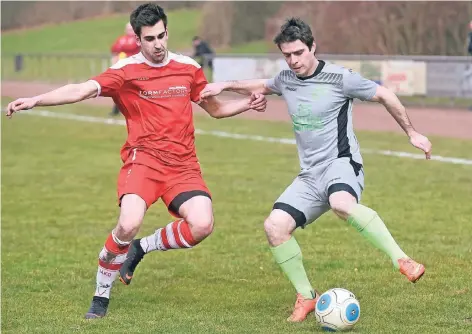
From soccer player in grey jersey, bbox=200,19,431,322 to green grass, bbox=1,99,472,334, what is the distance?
0.54 metres

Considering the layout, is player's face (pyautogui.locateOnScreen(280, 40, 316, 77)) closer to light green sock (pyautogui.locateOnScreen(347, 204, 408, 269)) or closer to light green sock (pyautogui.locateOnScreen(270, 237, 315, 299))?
light green sock (pyautogui.locateOnScreen(347, 204, 408, 269))

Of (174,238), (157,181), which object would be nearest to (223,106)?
(157,181)

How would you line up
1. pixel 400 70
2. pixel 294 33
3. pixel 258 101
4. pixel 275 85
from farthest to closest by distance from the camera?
pixel 400 70, pixel 258 101, pixel 275 85, pixel 294 33

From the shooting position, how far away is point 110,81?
750 cm

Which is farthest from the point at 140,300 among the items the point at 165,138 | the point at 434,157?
the point at 434,157

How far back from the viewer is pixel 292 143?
20.0 m

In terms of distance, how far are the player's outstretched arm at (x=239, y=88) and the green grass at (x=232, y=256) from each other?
157 centimetres

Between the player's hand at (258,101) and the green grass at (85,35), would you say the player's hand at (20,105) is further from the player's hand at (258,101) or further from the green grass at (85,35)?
the green grass at (85,35)

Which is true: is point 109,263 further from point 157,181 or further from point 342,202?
point 342,202

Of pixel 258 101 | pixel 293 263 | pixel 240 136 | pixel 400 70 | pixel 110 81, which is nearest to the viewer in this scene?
pixel 293 263

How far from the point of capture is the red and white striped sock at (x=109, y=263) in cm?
740

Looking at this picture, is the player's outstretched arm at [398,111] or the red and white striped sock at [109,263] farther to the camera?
the red and white striped sock at [109,263]

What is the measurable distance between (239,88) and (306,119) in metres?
0.89

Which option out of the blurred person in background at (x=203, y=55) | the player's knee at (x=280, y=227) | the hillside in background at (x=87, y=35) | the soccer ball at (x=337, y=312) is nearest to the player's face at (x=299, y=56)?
the player's knee at (x=280, y=227)
